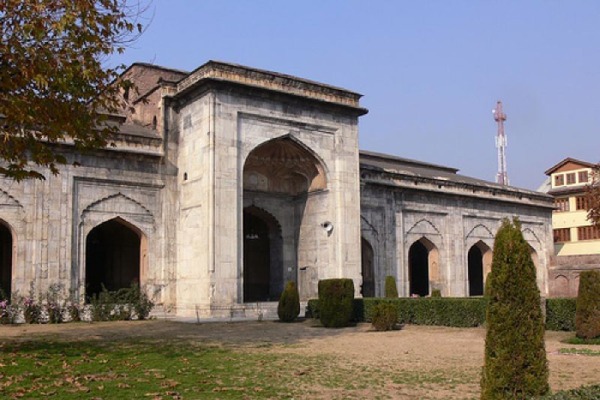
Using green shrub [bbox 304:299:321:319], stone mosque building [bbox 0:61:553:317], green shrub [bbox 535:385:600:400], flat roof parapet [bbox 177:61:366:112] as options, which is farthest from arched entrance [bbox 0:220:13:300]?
green shrub [bbox 535:385:600:400]

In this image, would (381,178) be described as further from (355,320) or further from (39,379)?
(39,379)

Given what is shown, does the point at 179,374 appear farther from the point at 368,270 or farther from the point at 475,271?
the point at 475,271

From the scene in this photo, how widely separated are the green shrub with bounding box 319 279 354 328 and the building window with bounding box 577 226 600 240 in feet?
97.1

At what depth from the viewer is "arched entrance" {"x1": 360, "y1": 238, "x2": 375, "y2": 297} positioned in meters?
29.2

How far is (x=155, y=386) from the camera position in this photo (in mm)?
8570

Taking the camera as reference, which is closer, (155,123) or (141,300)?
(141,300)

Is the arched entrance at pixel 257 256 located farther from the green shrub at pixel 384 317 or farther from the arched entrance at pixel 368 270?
the green shrub at pixel 384 317

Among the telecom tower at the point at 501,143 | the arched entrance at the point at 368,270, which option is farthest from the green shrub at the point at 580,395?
the telecom tower at the point at 501,143

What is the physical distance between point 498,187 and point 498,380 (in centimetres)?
3141

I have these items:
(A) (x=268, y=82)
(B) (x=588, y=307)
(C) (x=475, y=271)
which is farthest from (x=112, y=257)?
(C) (x=475, y=271)

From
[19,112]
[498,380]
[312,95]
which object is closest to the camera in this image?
[498,380]

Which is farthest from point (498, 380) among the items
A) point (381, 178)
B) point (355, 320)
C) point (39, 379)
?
point (381, 178)

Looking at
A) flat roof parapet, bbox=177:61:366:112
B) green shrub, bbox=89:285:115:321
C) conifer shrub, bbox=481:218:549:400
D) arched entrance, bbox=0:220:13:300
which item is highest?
flat roof parapet, bbox=177:61:366:112

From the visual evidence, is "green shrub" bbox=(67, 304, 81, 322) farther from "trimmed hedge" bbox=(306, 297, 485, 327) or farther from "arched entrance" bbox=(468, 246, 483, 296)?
"arched entrance" bbox=(468, 246, 483, 296)
